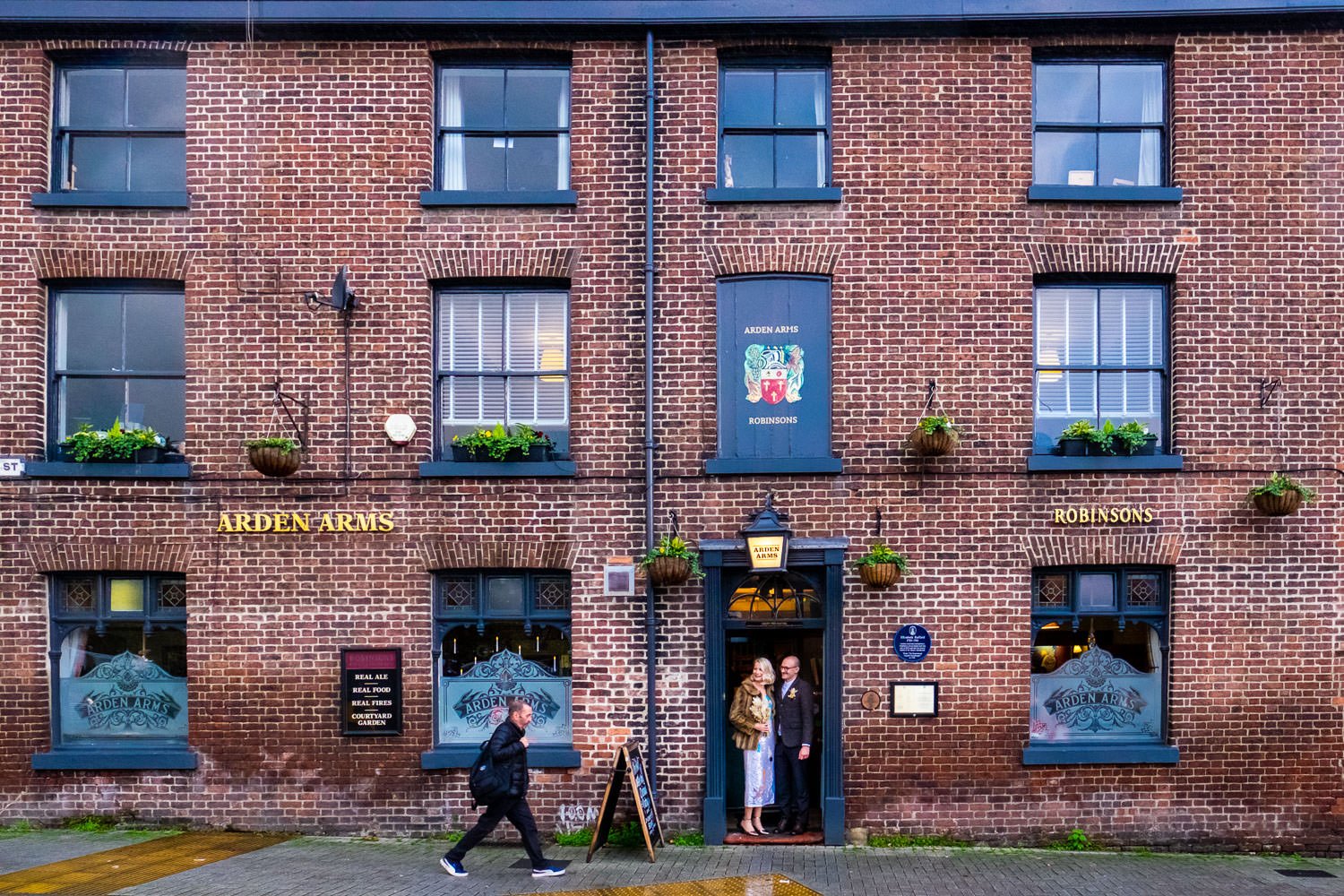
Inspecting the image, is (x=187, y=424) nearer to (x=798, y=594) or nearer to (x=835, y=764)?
(x=798, y=594)

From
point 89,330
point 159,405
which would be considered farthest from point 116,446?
point 89,330

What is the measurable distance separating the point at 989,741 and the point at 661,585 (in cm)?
390

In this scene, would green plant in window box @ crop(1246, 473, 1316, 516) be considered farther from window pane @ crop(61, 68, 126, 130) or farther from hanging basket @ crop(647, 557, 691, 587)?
window pane @ crop(61, 68, 126, 130)

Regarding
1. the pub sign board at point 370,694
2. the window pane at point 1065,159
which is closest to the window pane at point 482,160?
the pub sign board at point 370,694

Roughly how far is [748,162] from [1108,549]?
5.79 meters

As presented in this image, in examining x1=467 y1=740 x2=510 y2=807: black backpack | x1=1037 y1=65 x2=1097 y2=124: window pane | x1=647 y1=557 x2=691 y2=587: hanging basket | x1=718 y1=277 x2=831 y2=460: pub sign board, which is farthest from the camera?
x1=1037 y1=65 x2=1097 y2=124: window pane

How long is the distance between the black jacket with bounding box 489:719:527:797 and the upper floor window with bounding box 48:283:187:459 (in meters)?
5.12

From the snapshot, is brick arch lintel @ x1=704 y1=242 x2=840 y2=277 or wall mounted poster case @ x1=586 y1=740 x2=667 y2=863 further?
brick arch lintel @ x1=704 y1=242 x2=840 y2=277

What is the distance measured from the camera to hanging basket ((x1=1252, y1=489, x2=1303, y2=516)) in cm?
1043

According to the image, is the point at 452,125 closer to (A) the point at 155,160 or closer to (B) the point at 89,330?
(A) the point at 155,160

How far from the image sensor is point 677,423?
1091cm

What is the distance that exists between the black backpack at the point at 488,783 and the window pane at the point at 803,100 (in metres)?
7.44

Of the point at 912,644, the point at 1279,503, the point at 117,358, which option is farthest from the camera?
the point at 117,358

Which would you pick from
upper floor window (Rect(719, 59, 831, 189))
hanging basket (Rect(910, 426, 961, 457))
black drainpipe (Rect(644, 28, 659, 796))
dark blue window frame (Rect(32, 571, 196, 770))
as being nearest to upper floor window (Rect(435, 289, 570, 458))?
black drainpipe (Rect(644, 28, 659, 796))
